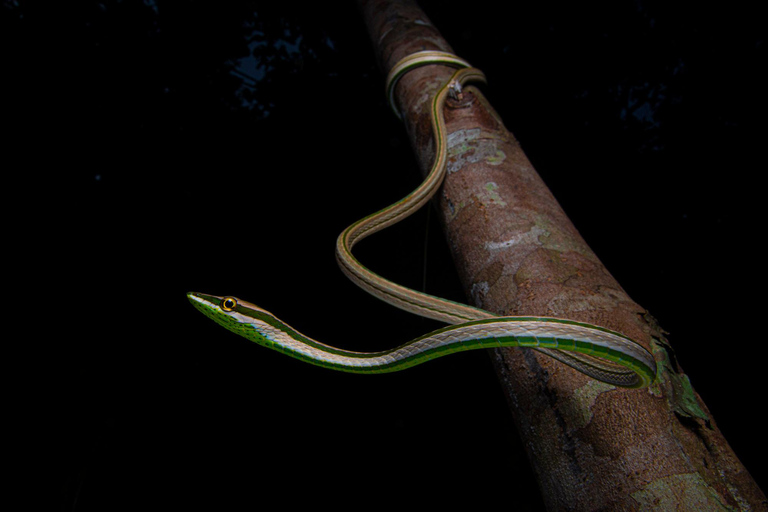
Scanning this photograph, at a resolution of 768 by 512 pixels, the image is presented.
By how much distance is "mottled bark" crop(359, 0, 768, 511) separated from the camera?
0.50 metres

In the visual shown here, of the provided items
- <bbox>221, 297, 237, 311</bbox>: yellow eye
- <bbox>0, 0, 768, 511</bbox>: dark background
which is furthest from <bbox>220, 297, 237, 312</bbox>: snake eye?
<bbox>0, 0, 768, 511</bbox>: dark background

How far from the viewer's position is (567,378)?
629 mm

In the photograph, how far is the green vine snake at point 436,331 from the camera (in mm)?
595

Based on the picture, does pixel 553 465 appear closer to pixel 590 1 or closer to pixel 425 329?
pixel 425 329

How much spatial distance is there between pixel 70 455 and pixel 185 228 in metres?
1.82

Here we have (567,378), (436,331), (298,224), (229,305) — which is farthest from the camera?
(298,224)

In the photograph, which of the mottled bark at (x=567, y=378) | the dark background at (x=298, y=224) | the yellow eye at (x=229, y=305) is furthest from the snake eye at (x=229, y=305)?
the dark background at (x=298, y=224)

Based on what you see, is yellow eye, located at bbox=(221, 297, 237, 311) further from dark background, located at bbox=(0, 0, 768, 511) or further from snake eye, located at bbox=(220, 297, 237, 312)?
dark background, located at bbox=(0, 0, 768, 511)

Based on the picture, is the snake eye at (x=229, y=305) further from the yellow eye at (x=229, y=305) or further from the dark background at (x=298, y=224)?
the dark background at (x=298, y=224)

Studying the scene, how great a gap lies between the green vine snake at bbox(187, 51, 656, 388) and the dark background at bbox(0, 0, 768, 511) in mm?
1634

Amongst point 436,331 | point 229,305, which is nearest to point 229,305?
point 229,305

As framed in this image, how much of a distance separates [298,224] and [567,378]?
10.4 ft

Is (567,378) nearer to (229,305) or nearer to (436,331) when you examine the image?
(436,331)

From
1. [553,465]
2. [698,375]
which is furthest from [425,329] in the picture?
[553,465]
